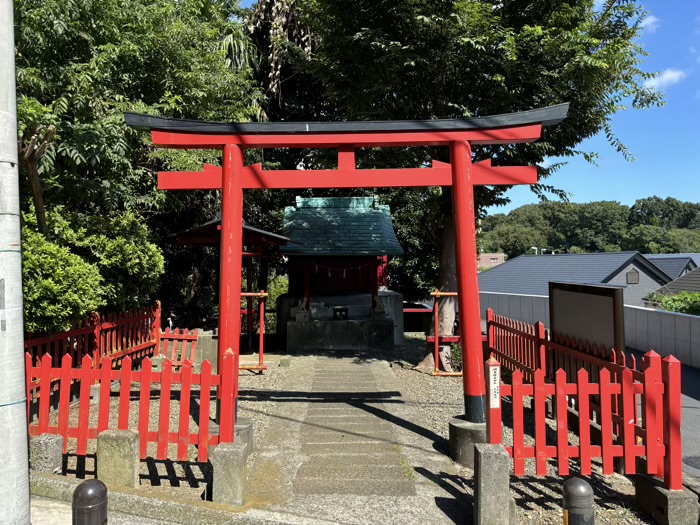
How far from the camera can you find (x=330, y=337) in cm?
1324

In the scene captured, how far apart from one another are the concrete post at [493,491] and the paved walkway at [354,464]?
0.97 feet

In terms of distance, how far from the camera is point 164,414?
4.71 metres

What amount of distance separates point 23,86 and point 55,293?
364 cm

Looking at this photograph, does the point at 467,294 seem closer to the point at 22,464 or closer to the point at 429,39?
the point at 22,464

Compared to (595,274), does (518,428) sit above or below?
below

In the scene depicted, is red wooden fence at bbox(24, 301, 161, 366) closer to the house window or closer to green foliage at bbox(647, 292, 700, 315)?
green foliage at bbox(647, 292, 700, 315)

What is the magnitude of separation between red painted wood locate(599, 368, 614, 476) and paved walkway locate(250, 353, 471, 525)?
4.36 ft

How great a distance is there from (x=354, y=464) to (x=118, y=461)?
238 cm

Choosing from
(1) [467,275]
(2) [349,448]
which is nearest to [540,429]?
(1) [467,275]

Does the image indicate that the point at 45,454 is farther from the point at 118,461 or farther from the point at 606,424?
the point at 606,424

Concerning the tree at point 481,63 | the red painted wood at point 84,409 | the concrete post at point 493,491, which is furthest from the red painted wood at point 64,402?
the tree at point 481,63

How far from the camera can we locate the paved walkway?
14.0ft

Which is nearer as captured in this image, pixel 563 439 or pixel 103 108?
pixel 563 439

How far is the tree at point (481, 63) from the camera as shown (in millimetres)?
8688
